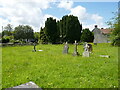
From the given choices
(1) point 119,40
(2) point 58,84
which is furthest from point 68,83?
(1) point 119,40

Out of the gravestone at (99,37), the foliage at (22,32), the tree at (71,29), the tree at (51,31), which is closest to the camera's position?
the tree at (71,29)

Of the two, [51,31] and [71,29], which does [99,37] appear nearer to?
[71,29]

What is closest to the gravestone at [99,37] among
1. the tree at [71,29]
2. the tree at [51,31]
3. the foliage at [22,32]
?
the tree at [71,29]

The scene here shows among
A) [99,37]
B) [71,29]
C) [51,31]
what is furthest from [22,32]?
[99,37]

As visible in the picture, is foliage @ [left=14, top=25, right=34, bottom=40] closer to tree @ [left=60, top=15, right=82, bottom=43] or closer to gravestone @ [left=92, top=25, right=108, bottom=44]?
tree @ [left=60, top=15, right=82, bottom=43]

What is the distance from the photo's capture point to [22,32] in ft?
217

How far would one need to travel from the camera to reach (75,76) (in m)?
6.29

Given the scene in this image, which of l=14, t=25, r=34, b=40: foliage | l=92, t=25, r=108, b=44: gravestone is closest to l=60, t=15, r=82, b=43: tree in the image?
l=92, t=25, r=108, b=44: gravestone

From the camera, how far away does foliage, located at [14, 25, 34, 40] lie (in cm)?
6538

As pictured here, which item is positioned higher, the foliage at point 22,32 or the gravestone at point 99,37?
the foliage at point 22,32

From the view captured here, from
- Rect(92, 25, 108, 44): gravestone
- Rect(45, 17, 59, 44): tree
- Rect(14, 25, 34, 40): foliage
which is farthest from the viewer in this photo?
Rect(14, 25, 34, 40): foliage

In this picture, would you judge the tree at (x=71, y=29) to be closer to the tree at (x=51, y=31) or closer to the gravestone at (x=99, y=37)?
the tree at (x=51, y=31)

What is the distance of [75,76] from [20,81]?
2363 mm

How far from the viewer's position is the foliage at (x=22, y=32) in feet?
214
